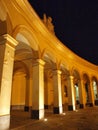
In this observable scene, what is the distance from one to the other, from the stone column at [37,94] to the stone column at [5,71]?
2981 millimetres

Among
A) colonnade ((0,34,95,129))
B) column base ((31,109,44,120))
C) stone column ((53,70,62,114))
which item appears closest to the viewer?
colonnade ((0,34,95,129))

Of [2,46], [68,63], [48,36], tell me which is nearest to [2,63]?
[2,46]

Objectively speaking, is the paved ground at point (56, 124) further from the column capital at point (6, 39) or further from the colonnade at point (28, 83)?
the column capital at point (6, 39)

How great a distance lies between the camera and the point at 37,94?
27.1 ft

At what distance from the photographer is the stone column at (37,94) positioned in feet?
26.2

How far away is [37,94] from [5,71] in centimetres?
344

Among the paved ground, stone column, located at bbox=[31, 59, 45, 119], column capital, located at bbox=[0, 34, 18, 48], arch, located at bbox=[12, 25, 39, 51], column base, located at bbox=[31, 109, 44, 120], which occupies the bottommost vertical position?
the paved ground

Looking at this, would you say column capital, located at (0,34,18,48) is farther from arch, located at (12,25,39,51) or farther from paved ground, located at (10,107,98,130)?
paved ground, located at (10,107,98,130)

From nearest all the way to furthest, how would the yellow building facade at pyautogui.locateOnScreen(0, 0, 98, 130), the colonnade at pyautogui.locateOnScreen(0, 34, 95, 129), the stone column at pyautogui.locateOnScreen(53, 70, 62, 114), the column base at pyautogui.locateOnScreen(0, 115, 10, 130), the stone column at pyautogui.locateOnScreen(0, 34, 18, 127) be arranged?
the column base at pyautogui.locateOnScreen(0, 115, 10, 130) < the stone column at pyautogui.locateOnScreen(0, 34, 18, 127) < the colonnade at pyautogui.locateOnScreen(0, 34, 95, 129) < the yellow building facade at pyautogui.locateOnScreen(0, 0, 98, 130) < the stone column at pyautogui.locateOnScreen(53, 70, 62, 114)

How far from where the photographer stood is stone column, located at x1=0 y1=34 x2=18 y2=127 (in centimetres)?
508

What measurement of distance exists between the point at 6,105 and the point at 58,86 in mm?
6606

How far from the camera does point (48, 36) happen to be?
1012cm

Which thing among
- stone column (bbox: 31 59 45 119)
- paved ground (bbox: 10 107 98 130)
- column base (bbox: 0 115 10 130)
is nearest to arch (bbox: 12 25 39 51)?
stone column (bbox: 31 59 45 119)

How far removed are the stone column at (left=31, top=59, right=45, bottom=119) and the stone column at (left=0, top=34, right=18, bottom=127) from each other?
2981mm
